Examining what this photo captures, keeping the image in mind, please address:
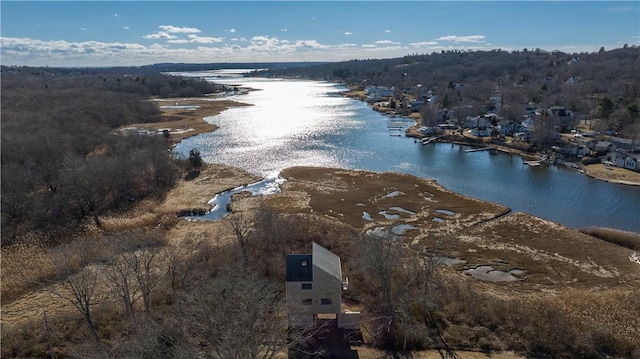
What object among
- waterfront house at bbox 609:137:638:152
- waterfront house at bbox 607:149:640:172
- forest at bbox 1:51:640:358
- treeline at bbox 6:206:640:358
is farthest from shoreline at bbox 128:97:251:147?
waterfront house at bbox 609:137:638:152

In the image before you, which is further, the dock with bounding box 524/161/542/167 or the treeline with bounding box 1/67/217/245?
the dock with bounding box 524/161/542/167

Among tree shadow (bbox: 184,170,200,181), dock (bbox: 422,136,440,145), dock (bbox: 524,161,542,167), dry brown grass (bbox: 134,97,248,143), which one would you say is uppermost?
dry brown grass (bbox: 134,97,248,143)

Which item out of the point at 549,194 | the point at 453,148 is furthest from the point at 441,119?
the point at 549,194

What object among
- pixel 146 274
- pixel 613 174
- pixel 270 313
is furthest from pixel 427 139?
pixel 146 274

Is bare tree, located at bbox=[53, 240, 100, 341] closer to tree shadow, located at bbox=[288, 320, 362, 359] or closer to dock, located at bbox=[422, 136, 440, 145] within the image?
tree shadow, located at bbox=[288, 320, 362, 359]

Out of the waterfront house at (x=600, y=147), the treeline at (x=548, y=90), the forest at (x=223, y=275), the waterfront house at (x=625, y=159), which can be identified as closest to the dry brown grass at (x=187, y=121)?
the forest at (x=223, y=275)

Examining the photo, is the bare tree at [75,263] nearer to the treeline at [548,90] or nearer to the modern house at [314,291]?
the modern house at [314,291]
